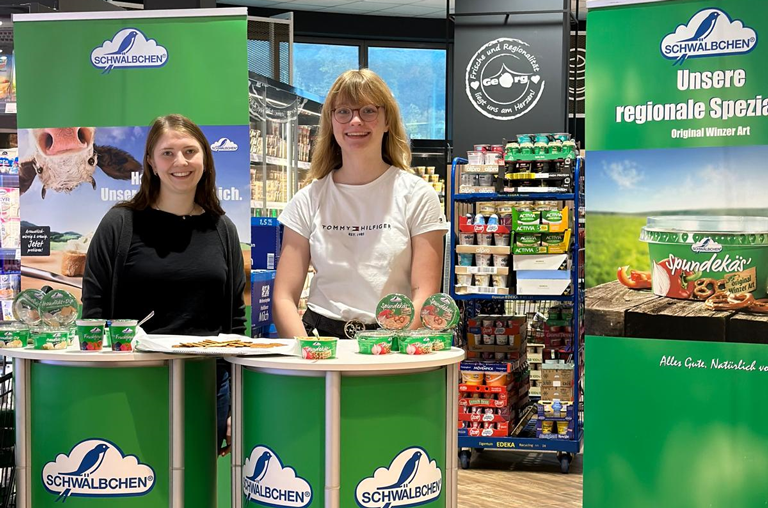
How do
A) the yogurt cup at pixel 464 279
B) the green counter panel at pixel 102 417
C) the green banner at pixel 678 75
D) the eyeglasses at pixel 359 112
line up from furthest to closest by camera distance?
1. the yogurt cup at pixel 464 279
2. the green banner at pixel 678 75
3. the eyeglasses at pixel 359 112
4. the green counter panel at pixel 102 417

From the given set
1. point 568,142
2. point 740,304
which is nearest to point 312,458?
point 740,304

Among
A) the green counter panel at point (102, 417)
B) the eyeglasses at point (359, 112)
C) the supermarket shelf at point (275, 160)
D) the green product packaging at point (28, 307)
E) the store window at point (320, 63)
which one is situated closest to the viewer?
the green counter panel at point (102, 417)

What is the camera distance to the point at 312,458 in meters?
2.58

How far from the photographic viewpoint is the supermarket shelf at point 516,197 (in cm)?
558

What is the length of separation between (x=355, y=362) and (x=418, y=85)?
33.9 feet

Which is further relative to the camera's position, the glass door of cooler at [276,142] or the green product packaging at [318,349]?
the glass door of cooler at [276,142]

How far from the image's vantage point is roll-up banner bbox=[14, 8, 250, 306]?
4051 millimetres

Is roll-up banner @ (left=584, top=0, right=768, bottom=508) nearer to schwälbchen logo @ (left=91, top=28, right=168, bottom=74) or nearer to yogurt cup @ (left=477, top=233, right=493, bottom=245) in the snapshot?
yogurt cup @ (left=477, top=233, right=493, bottom=245)

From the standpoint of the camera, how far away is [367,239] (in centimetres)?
306

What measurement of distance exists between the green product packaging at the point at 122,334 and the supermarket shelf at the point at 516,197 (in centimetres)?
332

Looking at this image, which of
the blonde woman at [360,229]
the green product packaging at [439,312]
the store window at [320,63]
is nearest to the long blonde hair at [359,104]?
the blonde woman at [360,229]

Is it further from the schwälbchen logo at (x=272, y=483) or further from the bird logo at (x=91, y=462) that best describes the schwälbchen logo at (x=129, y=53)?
the schwälbchen logo at (x=272, y=483)

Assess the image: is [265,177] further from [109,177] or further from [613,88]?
[613,88]

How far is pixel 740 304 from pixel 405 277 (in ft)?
4.97
